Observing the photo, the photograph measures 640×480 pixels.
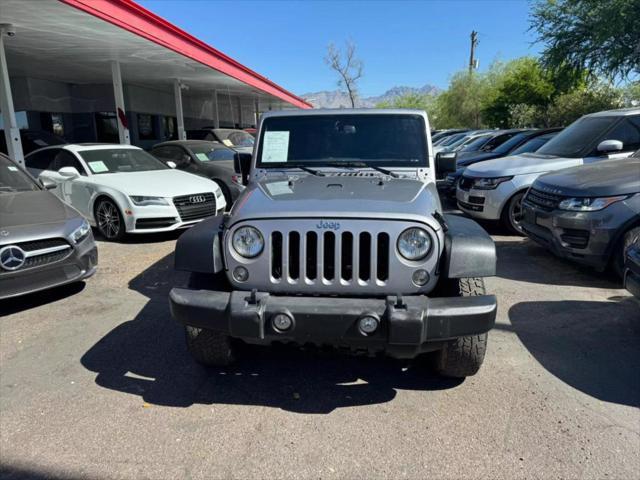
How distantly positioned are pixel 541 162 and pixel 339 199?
558 centimetres

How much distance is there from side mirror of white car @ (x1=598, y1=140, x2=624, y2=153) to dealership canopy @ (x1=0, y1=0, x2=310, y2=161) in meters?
7.90

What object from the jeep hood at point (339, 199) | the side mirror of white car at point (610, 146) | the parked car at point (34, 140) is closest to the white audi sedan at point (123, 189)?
the parked car at point (34, 140)

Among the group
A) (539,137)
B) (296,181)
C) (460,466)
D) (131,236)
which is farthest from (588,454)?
(539,137)

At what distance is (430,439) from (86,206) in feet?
22.2

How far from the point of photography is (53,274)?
4.48 metres

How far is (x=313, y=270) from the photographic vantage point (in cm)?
276

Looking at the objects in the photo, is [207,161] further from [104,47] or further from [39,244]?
[39,244]

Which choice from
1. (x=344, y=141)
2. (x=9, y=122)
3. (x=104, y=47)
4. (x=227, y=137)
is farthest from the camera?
(x=227, y=137)

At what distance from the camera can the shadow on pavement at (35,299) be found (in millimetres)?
4693

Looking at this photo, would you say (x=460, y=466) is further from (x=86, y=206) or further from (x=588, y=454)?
(x=86, y=206)

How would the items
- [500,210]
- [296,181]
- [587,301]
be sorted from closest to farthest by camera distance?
[296,181], [587,301], [500,210]

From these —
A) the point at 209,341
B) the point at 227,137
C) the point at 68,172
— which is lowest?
the point at 209,341

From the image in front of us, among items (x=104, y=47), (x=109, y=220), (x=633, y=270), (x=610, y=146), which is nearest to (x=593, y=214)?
(x=633, y=270)

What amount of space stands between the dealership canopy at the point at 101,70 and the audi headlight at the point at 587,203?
7.44 m
